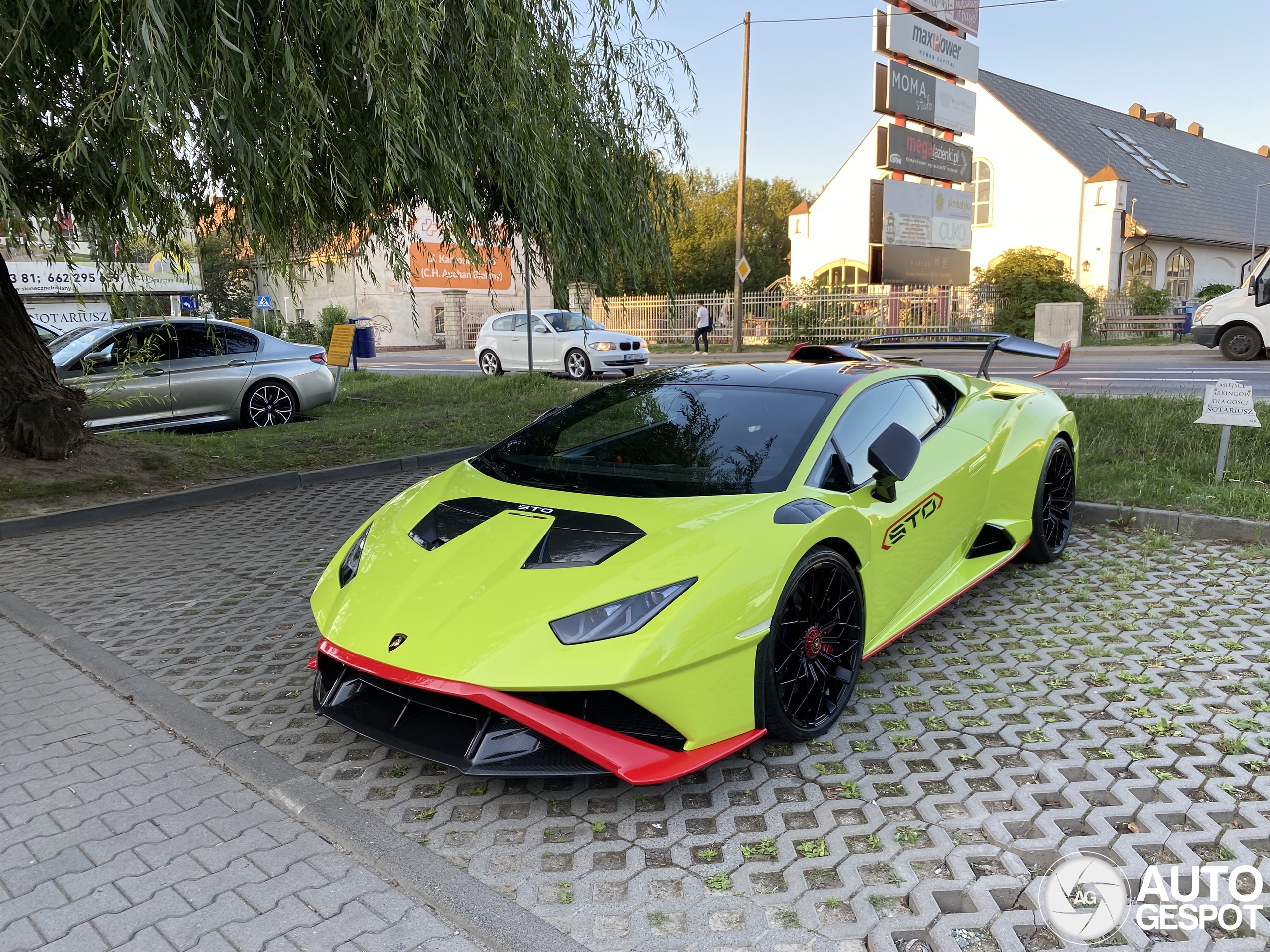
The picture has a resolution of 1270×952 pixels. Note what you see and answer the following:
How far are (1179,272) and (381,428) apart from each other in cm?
3368

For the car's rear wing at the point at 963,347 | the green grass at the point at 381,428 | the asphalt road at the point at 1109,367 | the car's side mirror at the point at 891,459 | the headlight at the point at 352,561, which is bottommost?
the green grass at the point at 381,428

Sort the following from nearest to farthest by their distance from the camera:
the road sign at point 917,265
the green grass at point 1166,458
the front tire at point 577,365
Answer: the green grass at point 1166,458
the front tire at point 577,365
the road sign at point 917,265

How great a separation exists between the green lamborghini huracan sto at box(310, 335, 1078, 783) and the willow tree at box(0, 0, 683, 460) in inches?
72.6

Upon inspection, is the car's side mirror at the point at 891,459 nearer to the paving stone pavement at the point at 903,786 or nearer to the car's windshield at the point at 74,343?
the paving stone pavement at the point at 903,786

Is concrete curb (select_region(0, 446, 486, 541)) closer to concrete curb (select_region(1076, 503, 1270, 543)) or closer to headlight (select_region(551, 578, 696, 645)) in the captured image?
headlight (select_region(551, 578, 696, 645))

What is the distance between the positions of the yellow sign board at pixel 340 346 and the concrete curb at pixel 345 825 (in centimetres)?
987

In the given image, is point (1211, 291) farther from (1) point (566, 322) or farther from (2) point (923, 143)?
(1) point (566, 322)

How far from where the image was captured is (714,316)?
1215 inches

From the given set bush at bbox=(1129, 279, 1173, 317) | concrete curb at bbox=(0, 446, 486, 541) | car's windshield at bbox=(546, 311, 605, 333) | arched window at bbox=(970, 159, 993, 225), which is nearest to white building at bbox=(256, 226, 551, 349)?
arched window at bbox=(970, 159, 993, 225)

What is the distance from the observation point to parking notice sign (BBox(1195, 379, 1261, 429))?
6.14 m

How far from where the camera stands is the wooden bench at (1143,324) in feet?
83.3

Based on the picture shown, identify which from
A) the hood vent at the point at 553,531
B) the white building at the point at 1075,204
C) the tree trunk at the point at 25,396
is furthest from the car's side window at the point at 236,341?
the white building at the point at 1075,204

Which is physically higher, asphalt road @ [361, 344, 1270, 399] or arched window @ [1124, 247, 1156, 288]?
arched window @ [1124, 247, 1156, 288]

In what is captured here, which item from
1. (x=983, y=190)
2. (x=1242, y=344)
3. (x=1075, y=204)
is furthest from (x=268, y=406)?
(x=983, y=190)
